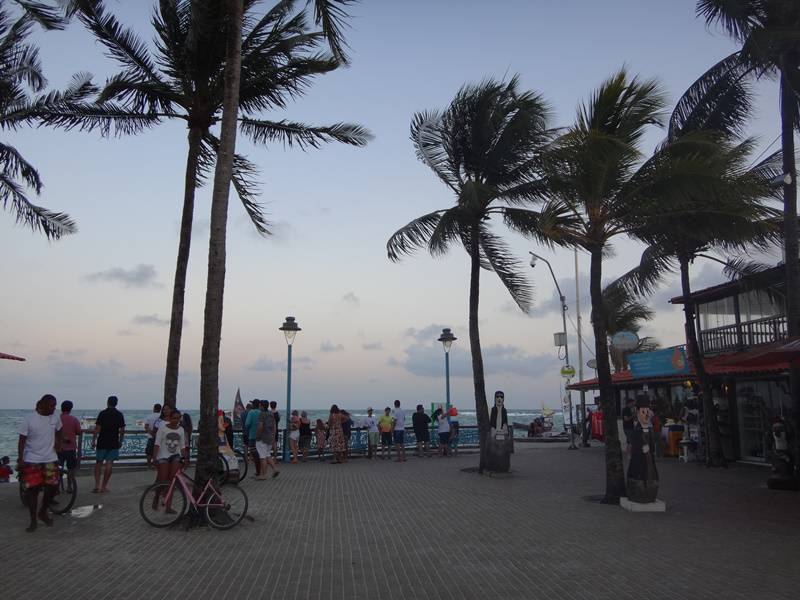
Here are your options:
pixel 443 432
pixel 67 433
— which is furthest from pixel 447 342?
pixel 67 433

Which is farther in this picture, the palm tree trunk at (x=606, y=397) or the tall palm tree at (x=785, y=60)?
the tall palm tree at (x=785, y=60)

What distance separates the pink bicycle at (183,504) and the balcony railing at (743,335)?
53.2ft

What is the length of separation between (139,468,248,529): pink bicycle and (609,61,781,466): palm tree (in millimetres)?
9212

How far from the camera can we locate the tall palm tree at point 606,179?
12242 mm

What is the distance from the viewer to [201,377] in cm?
1030

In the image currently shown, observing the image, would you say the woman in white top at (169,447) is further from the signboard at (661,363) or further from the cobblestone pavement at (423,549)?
the signboard at (661,363)

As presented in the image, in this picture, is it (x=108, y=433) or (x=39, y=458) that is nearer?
(x=39, y=458)

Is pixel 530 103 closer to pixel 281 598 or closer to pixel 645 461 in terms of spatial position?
pixel 645 461

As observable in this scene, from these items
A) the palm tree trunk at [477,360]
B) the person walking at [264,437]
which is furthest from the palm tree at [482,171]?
the person walking at [264,437]

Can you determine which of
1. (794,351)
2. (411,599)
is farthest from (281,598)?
(794,351)

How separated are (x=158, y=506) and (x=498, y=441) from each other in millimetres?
9527

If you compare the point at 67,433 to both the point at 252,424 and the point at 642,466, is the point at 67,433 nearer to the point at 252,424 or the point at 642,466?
the point at 252,424

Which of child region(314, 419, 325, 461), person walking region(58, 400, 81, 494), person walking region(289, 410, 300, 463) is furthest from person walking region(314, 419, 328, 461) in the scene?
person walking region(58, 400, 81, 494)

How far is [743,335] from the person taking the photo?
2100 centimetres
